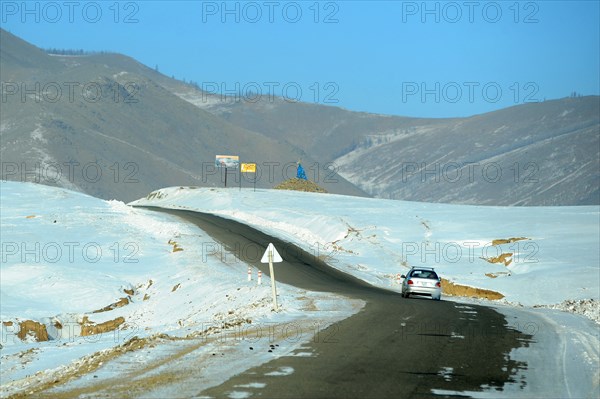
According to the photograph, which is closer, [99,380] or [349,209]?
[99,380]

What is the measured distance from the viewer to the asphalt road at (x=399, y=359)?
41.5 feet

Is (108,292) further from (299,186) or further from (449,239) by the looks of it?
(299,186)

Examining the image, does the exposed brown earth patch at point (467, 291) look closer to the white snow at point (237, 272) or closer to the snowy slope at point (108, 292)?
the white snow at point (237, 272)

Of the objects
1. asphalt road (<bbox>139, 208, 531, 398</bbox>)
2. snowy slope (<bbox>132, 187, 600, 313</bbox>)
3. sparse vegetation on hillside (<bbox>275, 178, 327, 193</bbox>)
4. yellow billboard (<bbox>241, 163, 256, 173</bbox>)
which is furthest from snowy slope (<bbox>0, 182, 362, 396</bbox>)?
sparse vegetation on hillside (<bbox>275, 178, 327, 193</bbox>)

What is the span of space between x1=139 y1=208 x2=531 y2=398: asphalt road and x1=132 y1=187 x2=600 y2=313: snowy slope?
1743 cm

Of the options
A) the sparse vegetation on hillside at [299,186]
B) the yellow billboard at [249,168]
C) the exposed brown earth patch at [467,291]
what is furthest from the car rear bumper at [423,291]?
the sparse vegetation on hillside at [299,186]

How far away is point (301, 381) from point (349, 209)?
64.1m

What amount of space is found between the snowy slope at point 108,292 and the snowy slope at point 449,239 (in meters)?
9.45

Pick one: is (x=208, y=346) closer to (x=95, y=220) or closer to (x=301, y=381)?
(x=301, y=381)

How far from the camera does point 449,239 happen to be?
192ft

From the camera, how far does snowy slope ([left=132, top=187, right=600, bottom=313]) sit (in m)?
44.8

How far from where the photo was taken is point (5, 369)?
60.8 ft

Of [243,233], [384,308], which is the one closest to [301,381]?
[384,308]

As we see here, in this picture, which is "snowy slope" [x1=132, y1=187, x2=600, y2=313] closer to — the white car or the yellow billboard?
the white car
